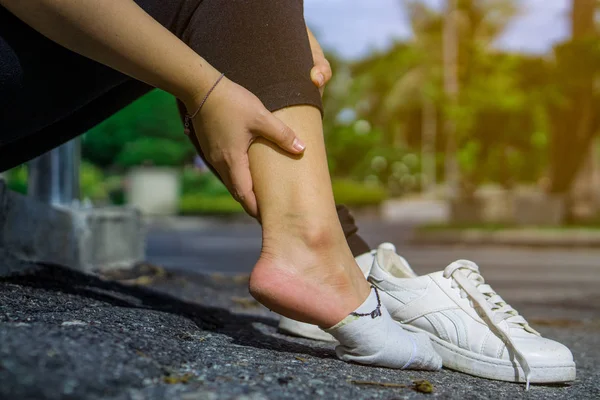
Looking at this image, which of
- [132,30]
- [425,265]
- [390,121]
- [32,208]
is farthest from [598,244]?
[390,121]

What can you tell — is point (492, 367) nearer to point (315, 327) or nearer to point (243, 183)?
point (315, 327)

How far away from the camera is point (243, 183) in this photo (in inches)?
50.9

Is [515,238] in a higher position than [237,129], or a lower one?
higher

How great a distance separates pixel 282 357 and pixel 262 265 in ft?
0.64

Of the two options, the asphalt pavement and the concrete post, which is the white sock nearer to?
the asphalt pavement

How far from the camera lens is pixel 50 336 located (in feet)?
3.33

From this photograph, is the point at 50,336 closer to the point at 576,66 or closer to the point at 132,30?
the point at 132,30

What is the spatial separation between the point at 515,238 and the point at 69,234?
9.15 metres

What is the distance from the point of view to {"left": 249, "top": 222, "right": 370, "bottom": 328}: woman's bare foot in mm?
1300

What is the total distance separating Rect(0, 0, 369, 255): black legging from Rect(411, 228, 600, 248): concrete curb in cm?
1000

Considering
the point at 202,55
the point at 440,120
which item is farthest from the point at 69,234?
the point at 440,120

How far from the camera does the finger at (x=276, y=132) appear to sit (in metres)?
1.24

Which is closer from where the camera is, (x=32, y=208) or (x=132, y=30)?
(x=132, y=30)

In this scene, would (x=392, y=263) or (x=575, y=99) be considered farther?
(x=575, y=99)
